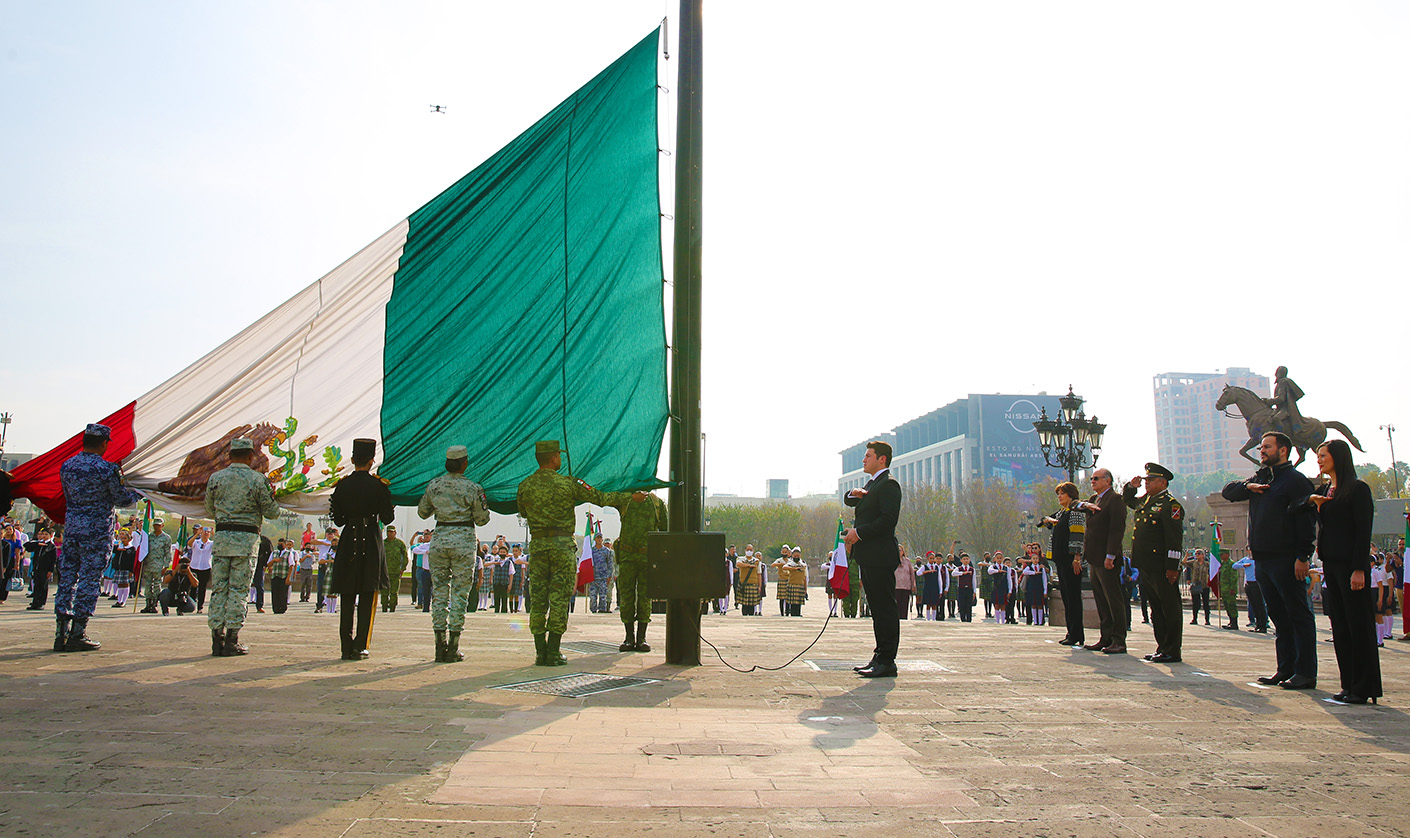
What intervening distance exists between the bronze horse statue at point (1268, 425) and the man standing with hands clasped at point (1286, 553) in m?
16.9

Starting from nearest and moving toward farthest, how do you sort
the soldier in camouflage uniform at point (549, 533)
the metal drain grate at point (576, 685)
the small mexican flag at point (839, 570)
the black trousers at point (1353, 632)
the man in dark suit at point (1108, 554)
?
1. the metal drain grate at point (576, 685)
2. the black trousers at point (1353, 632)
3. the soldier in camouflage uniform at point (549, 533)
4. the man in dark suit at point (1108, 554)
5. the small mexican flag at point (839, 570)

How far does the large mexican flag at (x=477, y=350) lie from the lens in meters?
7.29

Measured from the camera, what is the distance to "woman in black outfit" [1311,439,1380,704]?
5723mm

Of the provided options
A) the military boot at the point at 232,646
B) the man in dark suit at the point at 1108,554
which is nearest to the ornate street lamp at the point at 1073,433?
the man in dark suit at the point at 1108,554

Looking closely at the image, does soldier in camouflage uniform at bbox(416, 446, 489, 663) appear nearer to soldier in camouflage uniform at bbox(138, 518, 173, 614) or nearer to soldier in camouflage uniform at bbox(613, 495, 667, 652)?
soldier in camouflage uniform at bbox(613, 495, 667, 652)

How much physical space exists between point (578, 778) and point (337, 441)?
510 cm

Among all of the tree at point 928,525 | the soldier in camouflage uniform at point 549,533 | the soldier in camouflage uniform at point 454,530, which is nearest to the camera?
the soldier in camouflage uniform at point 549,533

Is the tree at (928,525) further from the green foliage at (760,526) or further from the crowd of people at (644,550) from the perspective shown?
the crowd of people at (644,550)

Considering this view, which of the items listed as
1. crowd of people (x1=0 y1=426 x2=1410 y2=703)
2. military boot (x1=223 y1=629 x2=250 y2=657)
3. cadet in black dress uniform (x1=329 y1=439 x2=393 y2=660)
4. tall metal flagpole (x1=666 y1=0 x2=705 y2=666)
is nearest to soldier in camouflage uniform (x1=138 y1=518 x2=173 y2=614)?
crowd of people (x1=0 y1=426 x2=1410 y2=703)

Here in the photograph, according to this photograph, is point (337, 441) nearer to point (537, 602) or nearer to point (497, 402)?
point (497, 402)

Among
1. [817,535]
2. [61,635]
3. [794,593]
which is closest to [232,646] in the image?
[61,635]

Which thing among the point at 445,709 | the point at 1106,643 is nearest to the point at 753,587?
the point at 1106,643

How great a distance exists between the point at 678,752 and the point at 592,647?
4.79 meters

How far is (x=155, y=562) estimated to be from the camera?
55.8 ft
